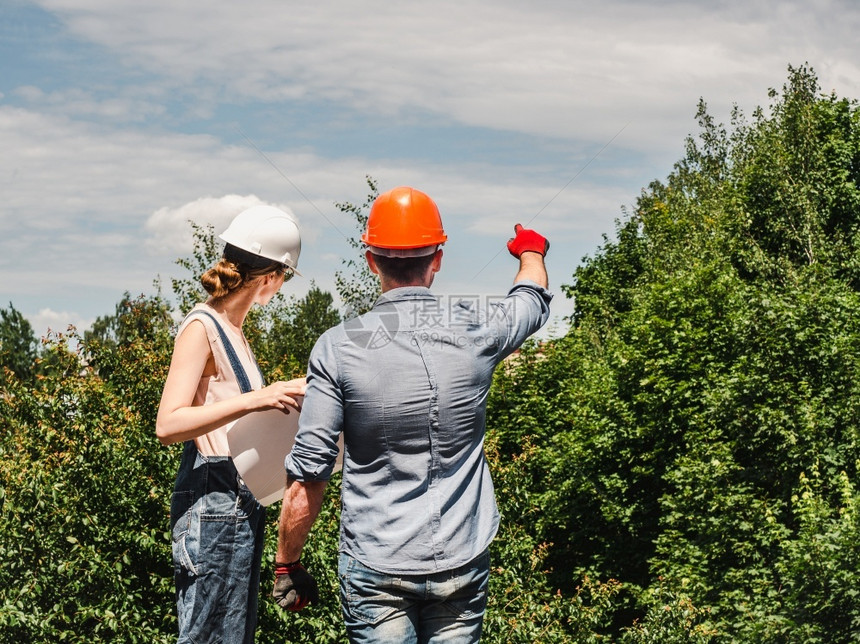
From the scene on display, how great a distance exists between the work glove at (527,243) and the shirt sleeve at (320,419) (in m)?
0.78

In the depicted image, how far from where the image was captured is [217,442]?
2.80 metres

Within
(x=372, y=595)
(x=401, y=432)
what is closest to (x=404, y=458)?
(x=401, y=432)

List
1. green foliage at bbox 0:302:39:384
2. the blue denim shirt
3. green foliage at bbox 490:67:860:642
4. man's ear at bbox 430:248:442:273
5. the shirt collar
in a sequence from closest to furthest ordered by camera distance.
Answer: the blue denim shirt, the shirt collar, man's ear at bbox 430:248:442:273, green foliage at bbox 490:67:860:642, green foliage at bbox 0:302:39:384

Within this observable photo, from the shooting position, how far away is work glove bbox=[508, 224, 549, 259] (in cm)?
293

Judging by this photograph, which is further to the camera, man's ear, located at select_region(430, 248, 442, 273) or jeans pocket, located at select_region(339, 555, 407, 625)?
man's ear, located at select_region(430, 248, 442, 273)

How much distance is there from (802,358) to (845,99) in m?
16.0

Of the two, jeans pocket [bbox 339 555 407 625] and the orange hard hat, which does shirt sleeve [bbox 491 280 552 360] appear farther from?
jeans pocket [bbox 339 555 407 625]

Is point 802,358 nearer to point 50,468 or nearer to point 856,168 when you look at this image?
point 856,168

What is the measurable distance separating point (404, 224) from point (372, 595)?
3.36 feet

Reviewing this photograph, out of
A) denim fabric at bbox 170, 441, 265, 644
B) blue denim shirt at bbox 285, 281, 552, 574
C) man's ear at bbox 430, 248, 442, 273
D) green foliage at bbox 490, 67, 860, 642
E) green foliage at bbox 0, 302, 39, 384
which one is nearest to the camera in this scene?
blue denim shirt at bbox 285, 281, 552, 574

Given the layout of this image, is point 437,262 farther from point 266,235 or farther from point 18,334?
point 18,334

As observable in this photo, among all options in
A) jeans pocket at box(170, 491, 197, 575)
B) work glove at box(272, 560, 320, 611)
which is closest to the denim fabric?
jeans pocket at box(170, 491, 197, 575)

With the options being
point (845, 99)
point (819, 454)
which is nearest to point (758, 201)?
point (845, 99)

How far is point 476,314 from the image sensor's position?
2.60 meters
